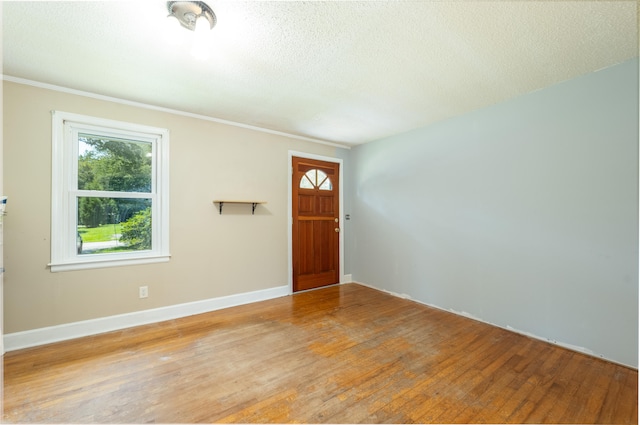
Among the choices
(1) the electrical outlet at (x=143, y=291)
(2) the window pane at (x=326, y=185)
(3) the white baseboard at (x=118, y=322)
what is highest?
(2) the window pane at (x=326, y=185)

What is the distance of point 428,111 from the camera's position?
10.3ft

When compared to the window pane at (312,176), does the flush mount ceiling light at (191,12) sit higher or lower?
higher

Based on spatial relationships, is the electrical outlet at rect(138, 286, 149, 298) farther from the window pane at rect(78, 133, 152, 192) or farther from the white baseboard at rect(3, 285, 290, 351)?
the window pane at rect(78, 133, 152, 192)

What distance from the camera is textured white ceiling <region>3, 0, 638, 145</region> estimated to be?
1.58 m

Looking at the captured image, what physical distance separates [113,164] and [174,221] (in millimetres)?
843

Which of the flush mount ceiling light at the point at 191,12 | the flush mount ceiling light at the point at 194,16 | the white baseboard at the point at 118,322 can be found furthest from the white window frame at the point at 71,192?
the flush mount ceiling light at the point at 191,12

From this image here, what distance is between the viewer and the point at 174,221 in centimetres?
313

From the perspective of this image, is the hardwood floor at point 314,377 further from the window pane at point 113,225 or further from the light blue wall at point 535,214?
the window pane at point 113,225

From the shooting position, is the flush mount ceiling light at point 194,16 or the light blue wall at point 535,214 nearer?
the flush mount ceiling light at point 194,16

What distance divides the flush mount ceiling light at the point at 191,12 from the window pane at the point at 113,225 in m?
2.11

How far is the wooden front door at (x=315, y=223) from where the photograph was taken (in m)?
4.15

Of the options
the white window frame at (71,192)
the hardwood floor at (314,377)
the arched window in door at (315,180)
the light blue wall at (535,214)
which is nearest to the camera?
the hardwood floor at (314,377)

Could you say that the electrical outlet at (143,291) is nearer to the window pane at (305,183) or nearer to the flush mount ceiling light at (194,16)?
the window pane at (305,183)

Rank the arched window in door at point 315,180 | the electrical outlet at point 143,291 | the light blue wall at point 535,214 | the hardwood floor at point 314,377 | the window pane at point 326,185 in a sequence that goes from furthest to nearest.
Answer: the window pane at point 326,185 < the arched window in door at point 315,180 < the electrical outlet at point 143,291 < the light blue wall at point 535,214 < the hardwood floor at point 314,377
